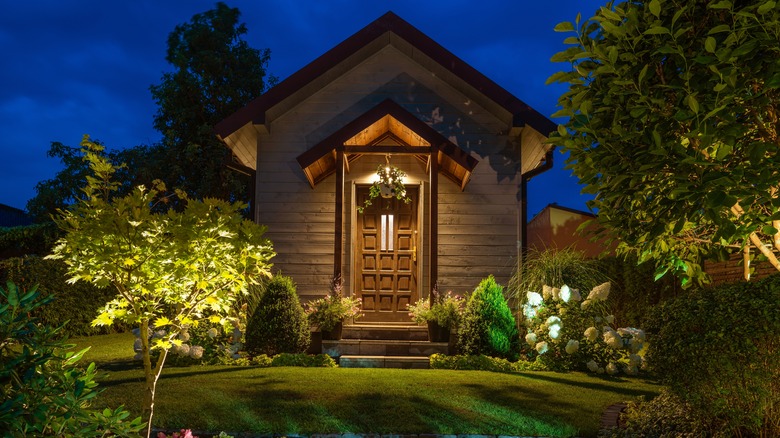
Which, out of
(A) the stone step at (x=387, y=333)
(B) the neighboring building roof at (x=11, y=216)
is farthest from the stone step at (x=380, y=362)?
(B) the neighboring building roof at (x=11, y=216)

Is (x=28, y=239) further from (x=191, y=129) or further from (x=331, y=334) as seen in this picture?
(x=331, y=334)

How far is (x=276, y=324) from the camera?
38.7ft

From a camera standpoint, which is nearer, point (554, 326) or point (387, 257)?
point (554, 326)

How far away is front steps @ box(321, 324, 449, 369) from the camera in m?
11.6

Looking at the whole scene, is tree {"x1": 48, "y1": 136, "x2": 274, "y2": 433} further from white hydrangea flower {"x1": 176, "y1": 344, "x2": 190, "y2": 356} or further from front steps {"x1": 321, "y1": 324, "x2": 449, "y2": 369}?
front steps {"x1": 321, "y1": 324, "x2": 449, "y2": 369}

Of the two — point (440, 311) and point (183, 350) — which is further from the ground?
point (440, 311)

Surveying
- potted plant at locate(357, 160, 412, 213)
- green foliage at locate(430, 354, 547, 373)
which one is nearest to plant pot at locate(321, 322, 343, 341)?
green foliage at locate(430, 354, 547, 373)

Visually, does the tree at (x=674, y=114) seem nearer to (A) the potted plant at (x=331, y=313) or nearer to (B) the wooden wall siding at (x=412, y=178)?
(A) the potted plant at (x=331, y=313)

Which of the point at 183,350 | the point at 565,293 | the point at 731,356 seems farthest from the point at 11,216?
the point at 731,356

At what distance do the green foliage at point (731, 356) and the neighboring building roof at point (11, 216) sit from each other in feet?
126

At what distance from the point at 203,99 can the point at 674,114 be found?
23.0 m

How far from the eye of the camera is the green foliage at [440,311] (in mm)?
12141

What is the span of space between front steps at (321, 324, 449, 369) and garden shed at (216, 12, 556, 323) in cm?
119

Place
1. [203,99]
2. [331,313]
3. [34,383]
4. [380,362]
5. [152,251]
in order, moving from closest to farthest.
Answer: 1. [34,383]
2. [152,251]
3. [380,362]
4. [331,313]
5. [203,99]
